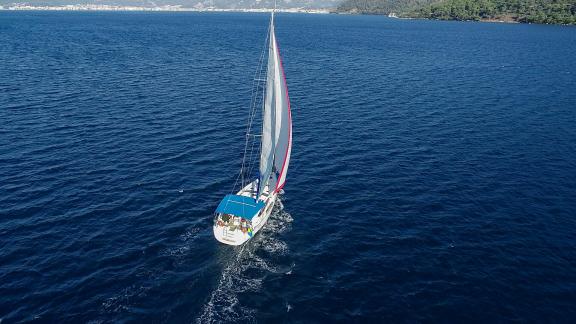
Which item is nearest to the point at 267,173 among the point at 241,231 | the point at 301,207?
the point at 301,207

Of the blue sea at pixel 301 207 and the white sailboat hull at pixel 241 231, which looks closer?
the blue sea at pixel 301 207

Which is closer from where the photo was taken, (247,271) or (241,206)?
(247,271)

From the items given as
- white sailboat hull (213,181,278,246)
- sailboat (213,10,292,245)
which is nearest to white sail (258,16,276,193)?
sailboat (213,10,292,245)

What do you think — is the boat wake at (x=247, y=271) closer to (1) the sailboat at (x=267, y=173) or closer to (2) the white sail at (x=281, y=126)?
(1) the sailboat at (x=267, y=173)

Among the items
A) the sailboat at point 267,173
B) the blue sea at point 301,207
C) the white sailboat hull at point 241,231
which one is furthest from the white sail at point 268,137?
the blue sea at point 301,207

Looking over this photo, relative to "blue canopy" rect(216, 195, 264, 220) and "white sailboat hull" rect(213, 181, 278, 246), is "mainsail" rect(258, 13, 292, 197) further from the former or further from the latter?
"blue canopy" rect(216, 195, 264, 220)

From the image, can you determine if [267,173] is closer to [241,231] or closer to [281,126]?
[281,126]
